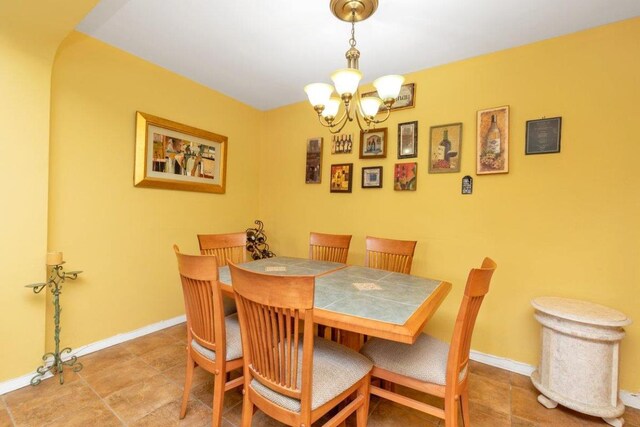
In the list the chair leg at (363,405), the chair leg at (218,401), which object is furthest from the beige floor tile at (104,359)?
the chair leg at (363,405)

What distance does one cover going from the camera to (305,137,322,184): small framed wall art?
3.23 m

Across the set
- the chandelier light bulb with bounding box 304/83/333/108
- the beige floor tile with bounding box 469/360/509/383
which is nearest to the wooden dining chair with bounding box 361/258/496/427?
the beige floor tile with bounding box 469/360/509/383

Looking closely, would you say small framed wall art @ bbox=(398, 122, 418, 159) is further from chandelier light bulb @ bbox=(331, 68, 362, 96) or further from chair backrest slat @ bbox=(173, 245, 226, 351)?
chair backrest slat @ bbox=(173, 245, 226, 351)

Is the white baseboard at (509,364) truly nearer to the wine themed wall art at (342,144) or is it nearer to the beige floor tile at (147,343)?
the wine themed wall art at (342,144)

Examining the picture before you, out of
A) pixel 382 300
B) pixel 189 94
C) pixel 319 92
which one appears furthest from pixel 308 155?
pixel 382 300

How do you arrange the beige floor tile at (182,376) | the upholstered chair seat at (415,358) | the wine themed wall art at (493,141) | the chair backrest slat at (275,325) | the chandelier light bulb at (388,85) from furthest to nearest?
the wine themed wall art at (493,141) < the beige floor tile at (182,376) < the chandelier light bulb at (388,85) < the upholstered chair seat at (415,358) < the chair backrest slat at (275,325)

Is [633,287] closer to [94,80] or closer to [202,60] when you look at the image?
[202,60]

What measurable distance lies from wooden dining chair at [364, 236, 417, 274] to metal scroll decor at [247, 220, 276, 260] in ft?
5.08

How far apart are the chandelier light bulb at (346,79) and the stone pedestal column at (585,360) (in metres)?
1.80

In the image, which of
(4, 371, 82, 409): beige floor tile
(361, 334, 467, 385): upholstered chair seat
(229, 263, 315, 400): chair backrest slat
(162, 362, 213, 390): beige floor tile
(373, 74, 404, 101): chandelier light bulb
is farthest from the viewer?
(162, 362, 213, 390): beige floor tile

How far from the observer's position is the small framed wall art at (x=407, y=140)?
8.58ft

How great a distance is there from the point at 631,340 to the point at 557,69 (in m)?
1.91

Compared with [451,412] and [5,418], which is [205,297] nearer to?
[451,412]

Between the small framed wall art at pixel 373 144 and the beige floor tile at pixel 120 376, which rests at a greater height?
the small framed wall art at pixel 373 144
